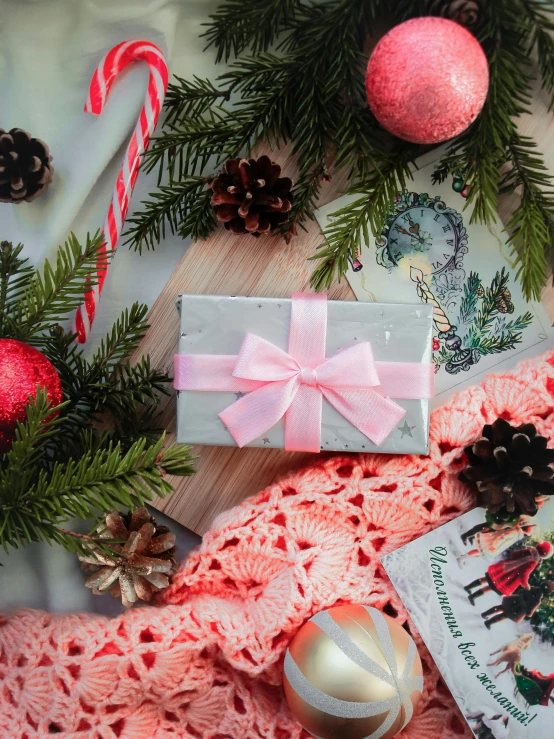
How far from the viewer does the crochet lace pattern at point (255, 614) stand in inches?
33.9

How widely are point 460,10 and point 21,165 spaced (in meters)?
0.65

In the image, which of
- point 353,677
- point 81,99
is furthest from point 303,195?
point 353,677

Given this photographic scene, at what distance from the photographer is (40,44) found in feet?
3.20

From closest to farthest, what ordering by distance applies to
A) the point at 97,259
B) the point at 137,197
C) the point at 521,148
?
the point at 97,259, the point at 521,148, the point at 137,197

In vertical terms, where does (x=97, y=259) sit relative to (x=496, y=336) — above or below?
above

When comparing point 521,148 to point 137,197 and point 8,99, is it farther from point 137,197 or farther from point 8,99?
point 8,99

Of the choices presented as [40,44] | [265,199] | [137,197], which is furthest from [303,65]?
[40,44]

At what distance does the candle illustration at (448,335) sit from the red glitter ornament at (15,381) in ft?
1.79

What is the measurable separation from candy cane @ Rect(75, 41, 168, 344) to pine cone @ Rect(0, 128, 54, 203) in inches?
4.0

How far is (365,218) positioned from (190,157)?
0.92 feet

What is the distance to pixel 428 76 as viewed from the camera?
2.29 ft

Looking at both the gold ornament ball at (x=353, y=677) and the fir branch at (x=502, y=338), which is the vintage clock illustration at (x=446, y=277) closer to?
the fir branch at (x=502, y=338)

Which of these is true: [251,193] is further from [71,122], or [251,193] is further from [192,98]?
[71,122]

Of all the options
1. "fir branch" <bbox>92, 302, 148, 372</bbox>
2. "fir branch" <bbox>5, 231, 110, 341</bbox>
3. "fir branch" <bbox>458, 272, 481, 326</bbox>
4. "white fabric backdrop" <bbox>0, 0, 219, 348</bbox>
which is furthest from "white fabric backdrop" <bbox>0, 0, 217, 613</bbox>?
"fir branch" <bbox>458, 272, 481, 326</bbox>
